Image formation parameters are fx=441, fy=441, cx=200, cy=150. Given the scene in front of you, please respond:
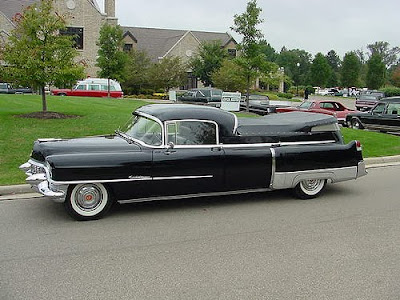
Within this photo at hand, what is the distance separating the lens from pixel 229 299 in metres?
3.86

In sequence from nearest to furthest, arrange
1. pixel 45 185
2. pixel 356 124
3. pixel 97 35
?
pixel 45 185 < pixel 356 124 < pixel 97 35

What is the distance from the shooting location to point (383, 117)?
17.3m

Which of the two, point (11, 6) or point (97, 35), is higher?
point (11, 6)

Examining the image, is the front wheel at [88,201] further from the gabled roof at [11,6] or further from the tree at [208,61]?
the gabled roof at [11,6]

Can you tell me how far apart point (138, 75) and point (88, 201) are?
39.2 metres

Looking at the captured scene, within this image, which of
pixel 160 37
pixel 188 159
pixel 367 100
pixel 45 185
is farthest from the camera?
pixel 160 37

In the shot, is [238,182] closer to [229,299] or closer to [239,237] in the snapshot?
[239,237]

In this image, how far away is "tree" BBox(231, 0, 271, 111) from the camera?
21969 millimetres

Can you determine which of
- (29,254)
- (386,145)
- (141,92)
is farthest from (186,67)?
(29,254)

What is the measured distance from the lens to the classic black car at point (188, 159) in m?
5.96

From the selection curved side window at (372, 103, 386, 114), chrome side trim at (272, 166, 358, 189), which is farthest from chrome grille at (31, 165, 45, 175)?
curved side window at (372, 103, 386, 114)

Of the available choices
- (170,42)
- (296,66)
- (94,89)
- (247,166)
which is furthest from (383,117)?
(296,66)

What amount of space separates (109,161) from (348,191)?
14.9 feet

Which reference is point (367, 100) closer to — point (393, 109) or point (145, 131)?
point (393, 109)
